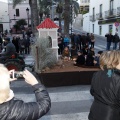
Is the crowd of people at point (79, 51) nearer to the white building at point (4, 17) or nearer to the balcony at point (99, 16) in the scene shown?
the balcony at point (99, 16)

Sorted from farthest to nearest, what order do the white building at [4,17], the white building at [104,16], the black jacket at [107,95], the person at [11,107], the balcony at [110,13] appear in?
1. the white building at [4,17]
2. the balcony at [110,13]
3. the white building at [104,16]
4. the black jacket at [107,95]
5. the person at [11,107]

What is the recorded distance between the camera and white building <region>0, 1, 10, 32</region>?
49.6 metres

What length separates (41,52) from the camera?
350 inches

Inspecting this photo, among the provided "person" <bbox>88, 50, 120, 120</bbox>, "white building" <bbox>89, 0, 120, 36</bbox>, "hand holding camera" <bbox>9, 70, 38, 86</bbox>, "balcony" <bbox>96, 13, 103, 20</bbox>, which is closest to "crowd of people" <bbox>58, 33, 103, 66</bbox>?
"person" <bbox>88, 50, 120, 120</bbox>

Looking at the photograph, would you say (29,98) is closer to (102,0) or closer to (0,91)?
(0,91)

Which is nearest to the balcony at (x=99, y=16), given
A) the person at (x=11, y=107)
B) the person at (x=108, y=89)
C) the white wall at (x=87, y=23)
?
the white wall at (x=87, y=23)

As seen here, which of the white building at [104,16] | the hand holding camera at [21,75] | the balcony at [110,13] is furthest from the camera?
the balcony at [110,13]

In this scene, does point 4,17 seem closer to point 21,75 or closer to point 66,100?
point 66,100

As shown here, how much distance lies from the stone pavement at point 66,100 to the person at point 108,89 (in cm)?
272

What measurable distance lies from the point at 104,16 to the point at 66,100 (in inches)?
1302

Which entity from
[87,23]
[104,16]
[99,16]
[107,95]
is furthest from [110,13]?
[107,95]

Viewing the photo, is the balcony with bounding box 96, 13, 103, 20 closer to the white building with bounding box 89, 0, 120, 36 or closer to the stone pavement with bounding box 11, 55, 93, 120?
the white building with bounding box 89, 0, 120, 36

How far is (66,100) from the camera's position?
267 inches

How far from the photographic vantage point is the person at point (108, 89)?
2662mm
